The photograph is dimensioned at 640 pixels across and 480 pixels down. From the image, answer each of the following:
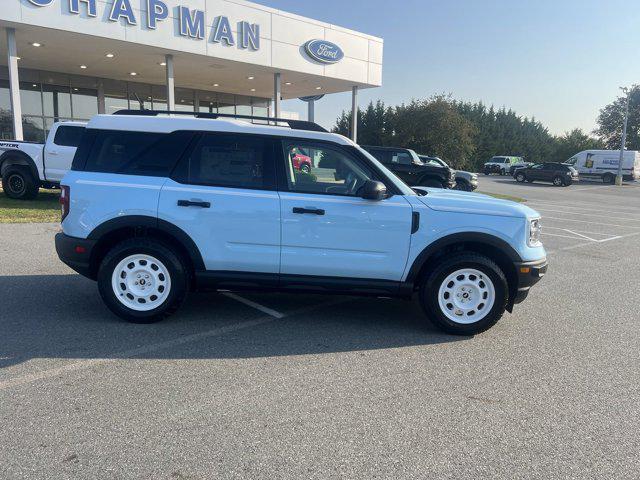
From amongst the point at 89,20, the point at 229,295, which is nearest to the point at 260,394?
the point at 229,295

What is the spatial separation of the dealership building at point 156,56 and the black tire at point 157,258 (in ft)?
43.6

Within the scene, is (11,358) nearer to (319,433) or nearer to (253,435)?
(253,435)

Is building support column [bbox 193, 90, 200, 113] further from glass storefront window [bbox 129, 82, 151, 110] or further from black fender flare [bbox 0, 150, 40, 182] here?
black fender flare [bbox 0, 150, 40, 182]

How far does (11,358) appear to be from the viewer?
3975mm

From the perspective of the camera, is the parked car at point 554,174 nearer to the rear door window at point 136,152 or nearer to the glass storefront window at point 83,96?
the glass storefront window at point 83,96

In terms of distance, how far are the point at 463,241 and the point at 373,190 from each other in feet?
3.32

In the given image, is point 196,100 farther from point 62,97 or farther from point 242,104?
point 62,97

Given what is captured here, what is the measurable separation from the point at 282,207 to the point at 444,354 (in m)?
1.96

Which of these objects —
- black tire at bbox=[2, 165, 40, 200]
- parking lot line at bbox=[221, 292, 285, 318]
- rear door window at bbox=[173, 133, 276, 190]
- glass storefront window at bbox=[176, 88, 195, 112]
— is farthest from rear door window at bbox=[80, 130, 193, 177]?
glass storefront window at bbox=[176, 88, 195, 112]

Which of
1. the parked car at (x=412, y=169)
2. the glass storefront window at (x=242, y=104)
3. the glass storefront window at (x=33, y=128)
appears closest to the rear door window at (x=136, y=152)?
→ the parked car at (x=412, y=169)

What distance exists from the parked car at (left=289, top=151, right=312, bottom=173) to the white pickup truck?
9.78m

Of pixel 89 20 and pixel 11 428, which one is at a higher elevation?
pixel 89 20

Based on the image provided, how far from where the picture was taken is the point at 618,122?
77875mm

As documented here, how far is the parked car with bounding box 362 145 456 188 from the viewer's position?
19.4 meters
